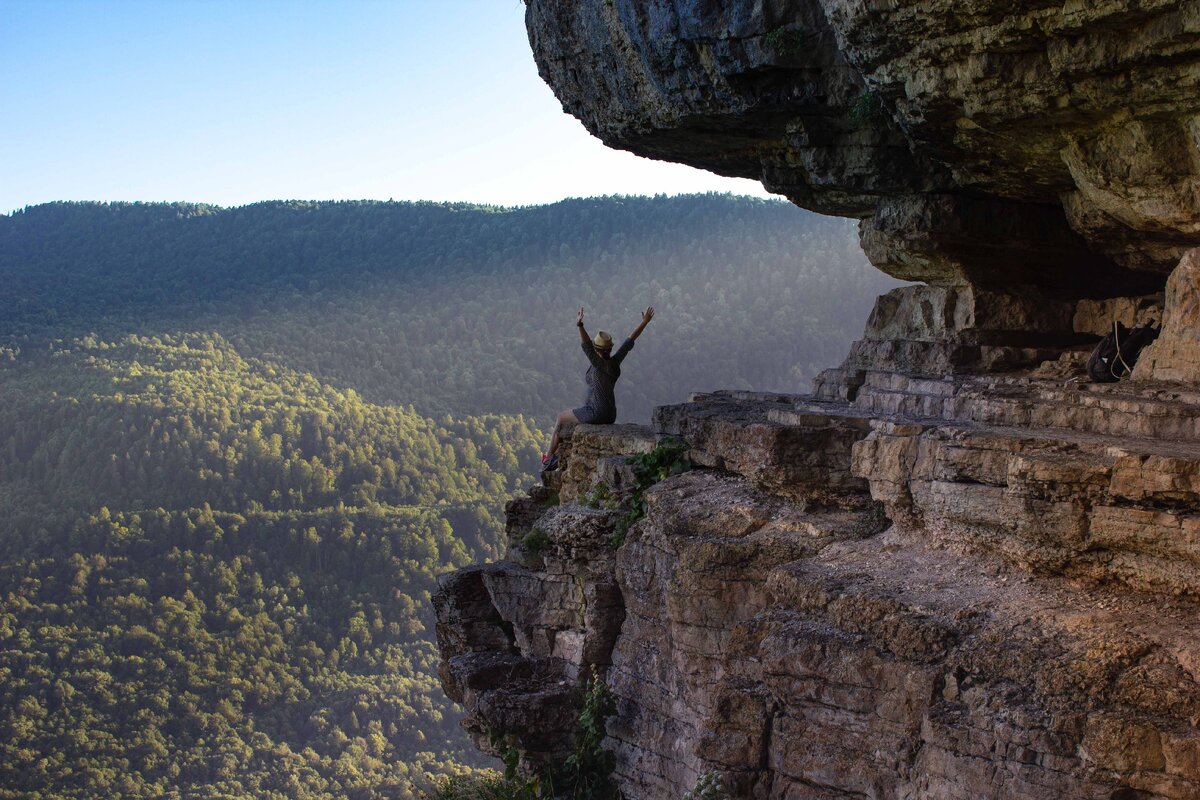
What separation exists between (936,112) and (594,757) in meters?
6.26

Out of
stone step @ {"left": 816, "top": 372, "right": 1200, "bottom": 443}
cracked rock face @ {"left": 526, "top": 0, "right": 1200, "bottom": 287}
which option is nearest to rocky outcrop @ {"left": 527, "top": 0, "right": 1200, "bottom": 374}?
cracked rock face @ {"left": 526, "top": 0, "right": 1200, "bottom": 287}

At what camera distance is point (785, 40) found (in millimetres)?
11062

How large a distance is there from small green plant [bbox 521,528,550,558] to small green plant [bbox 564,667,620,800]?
73.5 inches

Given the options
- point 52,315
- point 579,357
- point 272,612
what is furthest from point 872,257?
point 52,315

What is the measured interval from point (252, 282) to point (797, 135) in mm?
70658

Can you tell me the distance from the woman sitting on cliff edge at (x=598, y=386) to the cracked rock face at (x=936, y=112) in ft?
7.58

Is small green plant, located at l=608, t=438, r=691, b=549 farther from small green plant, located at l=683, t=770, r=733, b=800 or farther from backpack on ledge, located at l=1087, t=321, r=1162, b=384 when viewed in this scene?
backpack on ledge, located at l=1087, t=321, r=1162, b=384

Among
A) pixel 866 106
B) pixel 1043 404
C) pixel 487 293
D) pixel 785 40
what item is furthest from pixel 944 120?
pixel 487 293

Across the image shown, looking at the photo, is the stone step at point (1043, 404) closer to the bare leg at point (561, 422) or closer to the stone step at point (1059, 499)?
the stone step at point (1059, 499)

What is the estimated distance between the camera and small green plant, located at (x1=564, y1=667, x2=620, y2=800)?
36.0 feet

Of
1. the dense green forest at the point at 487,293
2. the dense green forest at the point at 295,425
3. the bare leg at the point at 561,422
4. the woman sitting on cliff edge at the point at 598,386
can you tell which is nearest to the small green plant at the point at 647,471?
the woman sitting on cliff edge at the point at 598,386

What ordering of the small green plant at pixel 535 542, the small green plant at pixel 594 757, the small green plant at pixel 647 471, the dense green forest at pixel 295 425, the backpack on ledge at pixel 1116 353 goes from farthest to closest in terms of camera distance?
the dense green forest at pixel 295 425 < the small green plant at pixel 535 542 < the small green plant at pixel 647 471 < the small green plant at pixel 594 757 < the backpack on ledge at pixel 1116 353

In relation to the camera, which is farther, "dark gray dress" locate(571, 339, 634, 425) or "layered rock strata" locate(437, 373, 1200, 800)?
"dark gray dress" locate(571, 339, 634, 425)

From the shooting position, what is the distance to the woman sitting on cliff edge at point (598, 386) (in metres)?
14.6
